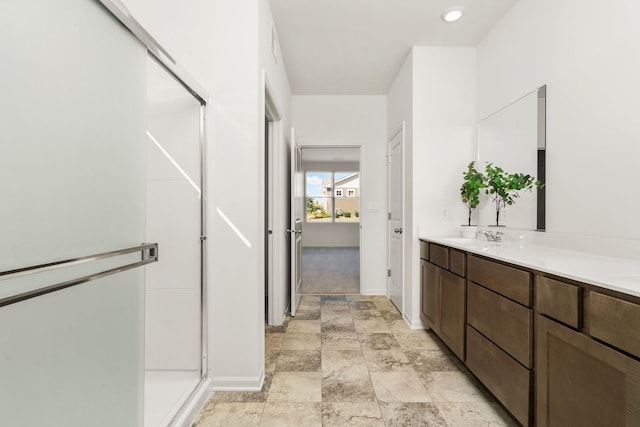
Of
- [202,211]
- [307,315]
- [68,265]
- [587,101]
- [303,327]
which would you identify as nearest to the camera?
[68,265]

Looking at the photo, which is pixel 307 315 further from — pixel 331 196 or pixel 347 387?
pixel 331 196

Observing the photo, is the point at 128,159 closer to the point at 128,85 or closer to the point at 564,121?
the point at 128,85

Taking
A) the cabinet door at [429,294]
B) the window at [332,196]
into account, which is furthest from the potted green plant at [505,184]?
the window at [332,196]

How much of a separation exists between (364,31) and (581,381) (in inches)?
109

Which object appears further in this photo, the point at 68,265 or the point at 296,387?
the point at 296,387

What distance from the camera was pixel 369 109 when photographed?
13.5ft

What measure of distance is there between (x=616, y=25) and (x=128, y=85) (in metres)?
2.32

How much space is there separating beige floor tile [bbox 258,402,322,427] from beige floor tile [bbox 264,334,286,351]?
709 millimetres

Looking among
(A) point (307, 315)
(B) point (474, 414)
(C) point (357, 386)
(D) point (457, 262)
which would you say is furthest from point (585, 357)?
(A) point (307, 315)

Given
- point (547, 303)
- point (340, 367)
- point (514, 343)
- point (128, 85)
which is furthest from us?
point (340, 367)

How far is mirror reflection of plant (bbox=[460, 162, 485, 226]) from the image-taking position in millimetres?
2584

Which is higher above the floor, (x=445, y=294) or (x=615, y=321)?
(x=615, y=321)

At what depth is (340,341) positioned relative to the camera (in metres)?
2.58

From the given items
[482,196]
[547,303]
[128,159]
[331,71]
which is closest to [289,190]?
[331,71]
